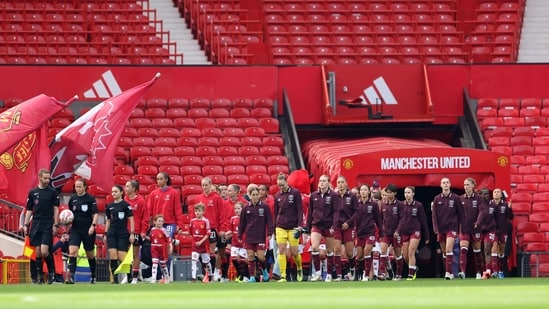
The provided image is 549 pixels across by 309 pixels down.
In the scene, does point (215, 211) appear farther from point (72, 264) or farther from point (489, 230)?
point (489, 230)

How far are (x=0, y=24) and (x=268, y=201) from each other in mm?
12507

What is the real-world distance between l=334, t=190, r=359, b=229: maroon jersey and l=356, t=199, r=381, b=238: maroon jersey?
0.66 metres

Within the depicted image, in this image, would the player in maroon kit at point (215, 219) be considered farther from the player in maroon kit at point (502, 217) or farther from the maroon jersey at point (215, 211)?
the player in maroon kit at point (502, 217)

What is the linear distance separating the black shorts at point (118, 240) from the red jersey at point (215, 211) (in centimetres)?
223

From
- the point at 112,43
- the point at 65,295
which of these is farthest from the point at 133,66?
the point at 65,295

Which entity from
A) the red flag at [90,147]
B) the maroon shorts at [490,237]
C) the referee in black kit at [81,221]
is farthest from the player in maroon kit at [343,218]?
the red flag at [90,147]

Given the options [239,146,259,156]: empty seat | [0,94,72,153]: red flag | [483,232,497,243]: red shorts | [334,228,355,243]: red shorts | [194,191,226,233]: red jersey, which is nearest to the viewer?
[334,228,355,243]: red shorts

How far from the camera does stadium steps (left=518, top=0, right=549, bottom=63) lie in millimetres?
38875

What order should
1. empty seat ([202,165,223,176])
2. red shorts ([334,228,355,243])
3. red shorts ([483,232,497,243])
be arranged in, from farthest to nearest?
empty seat ([202,165,223,176])
red shorts ([483,232,497,243])
red shorts ([334,228,355,243])

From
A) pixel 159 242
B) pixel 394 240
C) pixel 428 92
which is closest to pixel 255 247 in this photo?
pixel 159 242

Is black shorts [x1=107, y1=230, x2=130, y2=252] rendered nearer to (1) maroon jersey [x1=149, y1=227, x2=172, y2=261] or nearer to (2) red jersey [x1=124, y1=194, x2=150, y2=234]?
(1) maroon jersey [x1=149, y1=227, x2=172, y2=261]

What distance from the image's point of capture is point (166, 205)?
26766mm

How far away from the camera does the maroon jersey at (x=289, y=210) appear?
2512 cm

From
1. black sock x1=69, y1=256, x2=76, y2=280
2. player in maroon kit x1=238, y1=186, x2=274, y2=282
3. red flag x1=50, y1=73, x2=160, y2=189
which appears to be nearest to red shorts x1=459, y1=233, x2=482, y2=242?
player in maroon kit x1=238, y1=186, x2=274, y2=282
